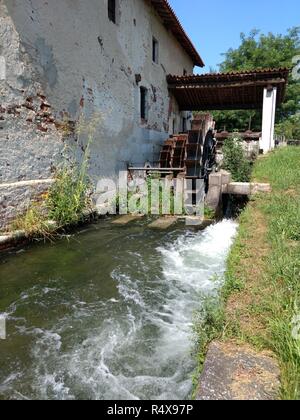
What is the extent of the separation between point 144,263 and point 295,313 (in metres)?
2.43

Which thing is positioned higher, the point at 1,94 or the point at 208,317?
the point at 1,94

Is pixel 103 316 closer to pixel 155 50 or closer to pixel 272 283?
pixel 272 283

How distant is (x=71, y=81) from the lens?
6457 mm

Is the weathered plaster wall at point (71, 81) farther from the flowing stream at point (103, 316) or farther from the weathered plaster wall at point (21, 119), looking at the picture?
the flowing stream at point (103, 316)

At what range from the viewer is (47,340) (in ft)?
8.76

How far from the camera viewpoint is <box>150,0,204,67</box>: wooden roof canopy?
1030 cm

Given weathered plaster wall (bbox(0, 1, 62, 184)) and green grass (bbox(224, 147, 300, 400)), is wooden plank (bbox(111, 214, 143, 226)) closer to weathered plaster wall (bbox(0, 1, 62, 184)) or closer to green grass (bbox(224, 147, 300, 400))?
weathered plaster wall (bbox(0, 1, 62, 184))

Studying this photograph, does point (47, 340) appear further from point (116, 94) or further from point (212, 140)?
point (212, 140)

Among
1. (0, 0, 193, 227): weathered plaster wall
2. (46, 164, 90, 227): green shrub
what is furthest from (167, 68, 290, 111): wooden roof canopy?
(46, 164, 90, 227): green shrub

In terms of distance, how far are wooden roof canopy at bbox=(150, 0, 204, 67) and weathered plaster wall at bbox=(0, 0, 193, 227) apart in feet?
1.15

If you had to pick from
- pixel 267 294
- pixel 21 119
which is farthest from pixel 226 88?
pixel 267 294

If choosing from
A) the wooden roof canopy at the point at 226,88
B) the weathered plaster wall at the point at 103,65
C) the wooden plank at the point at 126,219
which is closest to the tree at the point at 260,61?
the wooden roof canopy at the point at 226,88

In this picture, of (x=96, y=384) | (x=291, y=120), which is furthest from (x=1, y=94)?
(x=291, y=120)
